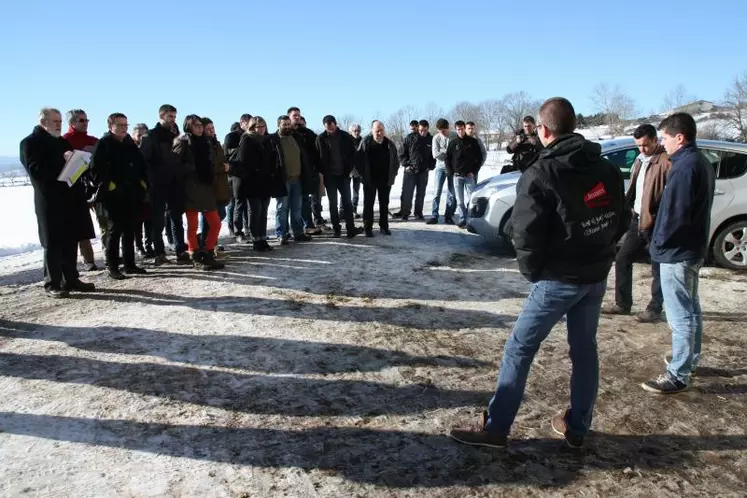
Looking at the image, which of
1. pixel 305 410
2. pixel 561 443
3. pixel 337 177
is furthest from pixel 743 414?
pixel 337 177

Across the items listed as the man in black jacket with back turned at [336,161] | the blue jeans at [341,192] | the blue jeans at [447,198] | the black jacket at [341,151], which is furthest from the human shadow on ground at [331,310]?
the blue jeans at [447,198]

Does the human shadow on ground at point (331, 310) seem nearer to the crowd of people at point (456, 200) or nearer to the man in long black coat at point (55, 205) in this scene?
the man in long black coat at point (55, 205)

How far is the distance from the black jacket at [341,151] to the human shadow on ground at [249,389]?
17.0ft

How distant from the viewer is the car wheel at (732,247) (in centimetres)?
698

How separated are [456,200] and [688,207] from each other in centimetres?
711

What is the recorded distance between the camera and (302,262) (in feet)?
24.4

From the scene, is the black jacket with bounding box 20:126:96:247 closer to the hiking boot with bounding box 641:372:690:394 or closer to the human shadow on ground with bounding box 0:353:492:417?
the human shadow on ground with bounding box 0:353:492:417

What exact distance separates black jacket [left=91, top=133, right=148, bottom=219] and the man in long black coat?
309 millimetres

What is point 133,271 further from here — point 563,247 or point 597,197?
point 597,197

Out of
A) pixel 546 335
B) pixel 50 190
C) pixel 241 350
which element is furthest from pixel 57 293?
pixel 546 335

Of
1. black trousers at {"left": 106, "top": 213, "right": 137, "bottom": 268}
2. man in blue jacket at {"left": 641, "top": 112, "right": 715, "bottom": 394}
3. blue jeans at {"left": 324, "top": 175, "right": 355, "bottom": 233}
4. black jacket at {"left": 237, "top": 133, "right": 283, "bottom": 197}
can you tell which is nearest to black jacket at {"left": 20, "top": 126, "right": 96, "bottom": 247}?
black trousers at {"left": 106, "top": 213, "right": 137, "bottom": 268}

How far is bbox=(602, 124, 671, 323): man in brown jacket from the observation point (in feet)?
15.1

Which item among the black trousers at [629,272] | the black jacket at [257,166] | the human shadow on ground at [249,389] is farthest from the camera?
the black jacket at [257,166]

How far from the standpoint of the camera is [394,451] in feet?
10.3
